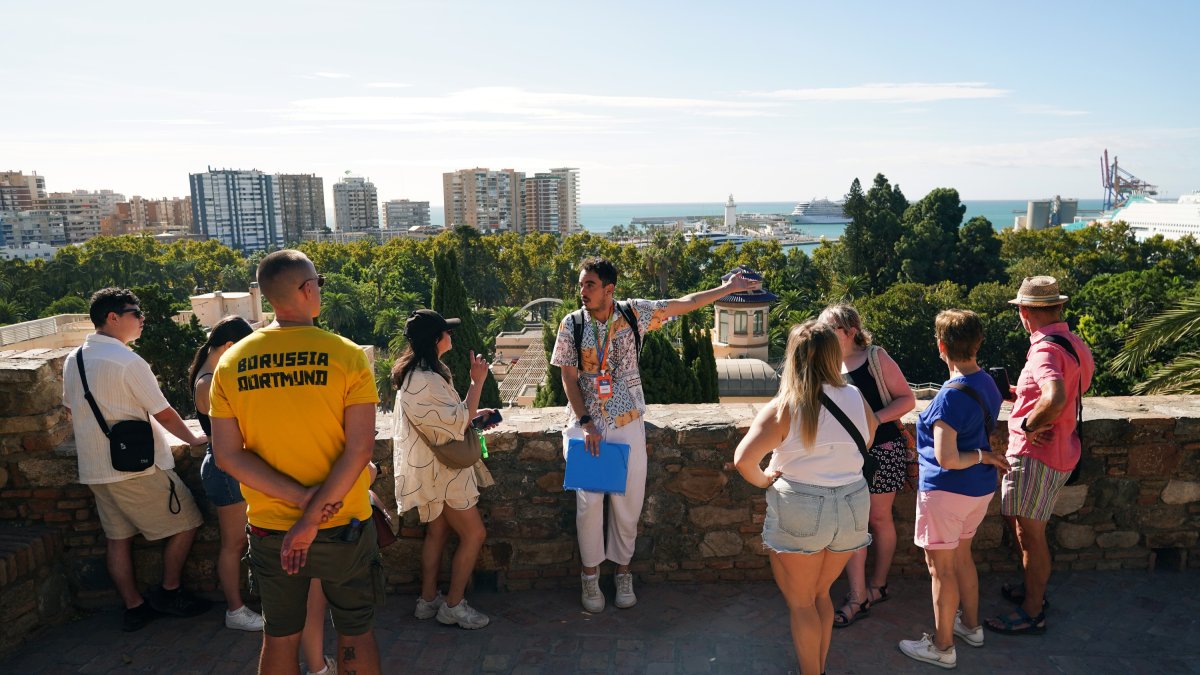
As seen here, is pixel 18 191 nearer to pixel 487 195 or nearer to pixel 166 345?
pixel 487 195

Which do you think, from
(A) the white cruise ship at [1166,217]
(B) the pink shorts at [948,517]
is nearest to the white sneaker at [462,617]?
(B) the pink shorts at [948,517]

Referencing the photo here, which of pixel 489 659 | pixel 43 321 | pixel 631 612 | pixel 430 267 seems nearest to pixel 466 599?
pixel 489 659

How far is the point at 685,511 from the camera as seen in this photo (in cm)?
379

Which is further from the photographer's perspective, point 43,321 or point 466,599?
point 43,321

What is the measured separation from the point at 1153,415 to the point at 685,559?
2367 millimetres

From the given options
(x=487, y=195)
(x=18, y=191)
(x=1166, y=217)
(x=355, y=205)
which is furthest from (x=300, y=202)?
(x=1166, y=217)

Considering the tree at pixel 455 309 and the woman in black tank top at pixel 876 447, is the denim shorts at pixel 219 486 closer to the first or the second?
the woman in black tank top at pixel 876 447

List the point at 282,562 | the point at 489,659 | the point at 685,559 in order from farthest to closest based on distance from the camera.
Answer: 1. the point at 685,559
2. the point at 489,659
3. the point at 282,562

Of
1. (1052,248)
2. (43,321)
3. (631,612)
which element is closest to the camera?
(631,612)

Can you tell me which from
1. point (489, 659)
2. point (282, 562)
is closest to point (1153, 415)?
point (489, 659)

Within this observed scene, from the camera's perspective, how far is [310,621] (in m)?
2.87

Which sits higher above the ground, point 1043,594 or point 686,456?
point 686,456

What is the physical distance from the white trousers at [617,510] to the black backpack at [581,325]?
33cm

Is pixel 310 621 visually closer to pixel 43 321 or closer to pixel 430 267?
pixel 43 321
